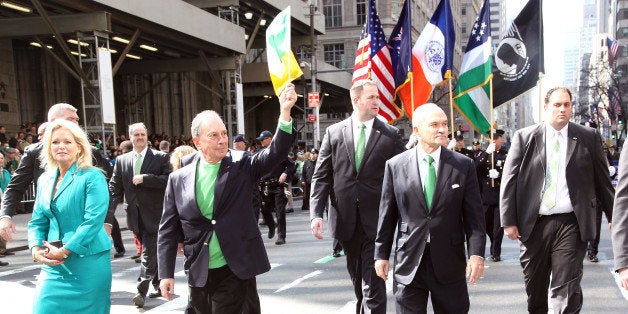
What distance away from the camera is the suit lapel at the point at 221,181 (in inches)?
163

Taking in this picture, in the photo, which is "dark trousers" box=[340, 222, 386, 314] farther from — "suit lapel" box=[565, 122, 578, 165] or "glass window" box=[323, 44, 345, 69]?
"glass window" box=[323, 44, 345, 69]

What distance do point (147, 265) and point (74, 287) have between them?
3195 mm

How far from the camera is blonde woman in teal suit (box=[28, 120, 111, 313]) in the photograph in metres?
3.95

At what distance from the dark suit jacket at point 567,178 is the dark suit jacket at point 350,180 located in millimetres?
1070

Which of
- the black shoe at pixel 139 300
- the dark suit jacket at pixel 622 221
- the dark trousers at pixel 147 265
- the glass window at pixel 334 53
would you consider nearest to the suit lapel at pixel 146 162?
the dark trousers at pixel 147 265

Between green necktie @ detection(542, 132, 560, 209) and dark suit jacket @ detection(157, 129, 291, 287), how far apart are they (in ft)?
7.53

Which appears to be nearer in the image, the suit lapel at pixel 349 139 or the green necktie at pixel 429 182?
the green necktie at pixel 429 182

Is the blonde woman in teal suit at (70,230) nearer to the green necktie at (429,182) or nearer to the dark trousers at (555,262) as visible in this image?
the green necktie at (429,182)

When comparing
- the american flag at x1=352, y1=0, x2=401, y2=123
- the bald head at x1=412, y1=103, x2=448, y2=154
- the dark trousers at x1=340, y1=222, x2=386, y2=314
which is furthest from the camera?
the american flag at x1=352, y1=0, x2=401, y2=123

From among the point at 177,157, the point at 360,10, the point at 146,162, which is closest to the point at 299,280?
the point at 177,157

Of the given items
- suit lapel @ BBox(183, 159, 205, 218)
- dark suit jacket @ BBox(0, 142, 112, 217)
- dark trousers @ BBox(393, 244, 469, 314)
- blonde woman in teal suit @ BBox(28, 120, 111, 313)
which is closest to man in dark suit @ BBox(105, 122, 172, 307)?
dark suit jacket @ BBox(0, 142, 112, 217)

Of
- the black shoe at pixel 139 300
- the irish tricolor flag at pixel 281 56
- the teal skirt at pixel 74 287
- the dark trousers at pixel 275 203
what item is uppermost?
the irish tricolor flag at pixel 281 56

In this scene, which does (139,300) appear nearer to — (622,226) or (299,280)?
(299,280)

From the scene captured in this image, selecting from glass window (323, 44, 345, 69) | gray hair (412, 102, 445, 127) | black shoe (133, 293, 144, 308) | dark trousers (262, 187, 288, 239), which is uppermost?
glass window (323, 44, 345, 69)
